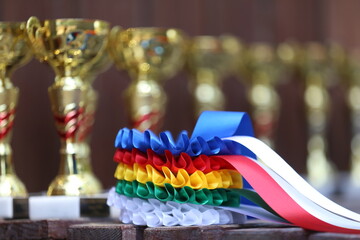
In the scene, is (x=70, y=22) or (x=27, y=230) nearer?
(x=27, y=230)

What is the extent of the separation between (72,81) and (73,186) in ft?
0.46

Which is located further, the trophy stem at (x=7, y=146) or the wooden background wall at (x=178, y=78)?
the wooden background wall at (x=178, y=78)

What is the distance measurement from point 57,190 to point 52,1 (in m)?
0.60

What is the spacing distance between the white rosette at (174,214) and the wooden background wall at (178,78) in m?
0.69

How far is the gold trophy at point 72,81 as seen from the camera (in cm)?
127

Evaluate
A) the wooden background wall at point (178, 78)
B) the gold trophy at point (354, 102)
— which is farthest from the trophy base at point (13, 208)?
the gold trophy at point (354, 102)

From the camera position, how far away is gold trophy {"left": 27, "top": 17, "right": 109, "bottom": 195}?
127 centimetres

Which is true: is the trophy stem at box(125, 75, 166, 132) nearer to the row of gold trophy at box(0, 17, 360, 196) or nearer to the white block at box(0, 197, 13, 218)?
the row of gold trophy at box(0, 17, 360, 196)

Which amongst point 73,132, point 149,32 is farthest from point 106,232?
point 149,32

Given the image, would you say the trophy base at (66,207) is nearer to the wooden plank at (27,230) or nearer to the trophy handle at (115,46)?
the wooden plank at (27,230)

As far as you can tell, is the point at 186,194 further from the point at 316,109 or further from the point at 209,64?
the point at 316,109

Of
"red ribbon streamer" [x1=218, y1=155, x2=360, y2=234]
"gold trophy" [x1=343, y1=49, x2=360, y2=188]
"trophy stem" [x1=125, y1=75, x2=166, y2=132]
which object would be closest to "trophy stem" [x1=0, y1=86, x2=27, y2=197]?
"trophy stem" [x1=125, y1=75, x2=166, y2=132]

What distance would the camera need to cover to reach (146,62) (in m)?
1.46

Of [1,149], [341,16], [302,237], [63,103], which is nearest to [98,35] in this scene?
[63,103]
